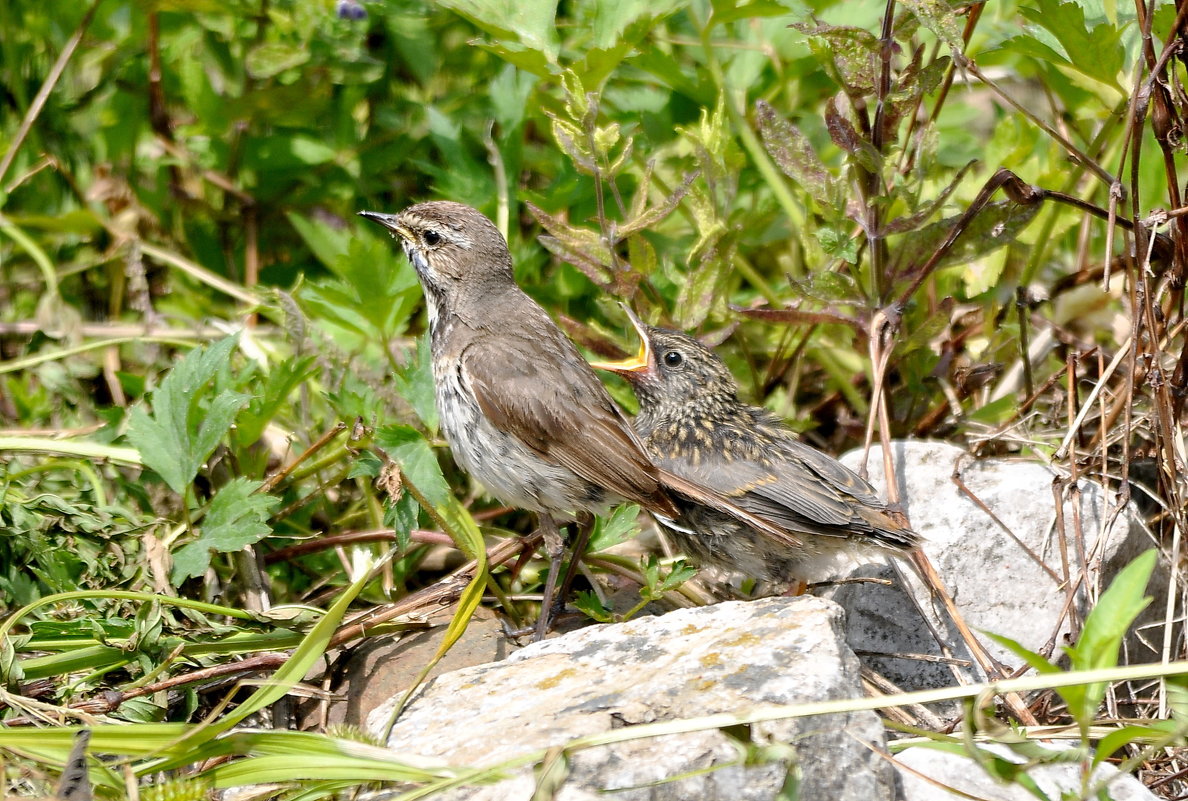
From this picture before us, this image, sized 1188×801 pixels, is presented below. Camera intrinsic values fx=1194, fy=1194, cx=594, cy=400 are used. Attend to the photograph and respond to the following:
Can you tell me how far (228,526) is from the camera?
417 centimetres

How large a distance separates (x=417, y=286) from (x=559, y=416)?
1125mm

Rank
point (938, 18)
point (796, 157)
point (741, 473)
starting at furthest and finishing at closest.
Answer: point (796, 157)
point (741, 473)
point (938, 18)

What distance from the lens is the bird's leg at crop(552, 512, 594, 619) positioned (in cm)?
450

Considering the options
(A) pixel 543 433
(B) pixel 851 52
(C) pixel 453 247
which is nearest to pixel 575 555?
(A) pixel 543 433

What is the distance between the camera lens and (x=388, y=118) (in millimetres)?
6230

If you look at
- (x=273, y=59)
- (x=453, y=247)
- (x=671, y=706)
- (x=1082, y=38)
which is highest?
(x=1082, y=38)

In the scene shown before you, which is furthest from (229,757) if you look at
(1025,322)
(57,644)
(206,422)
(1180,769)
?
(1025,322)

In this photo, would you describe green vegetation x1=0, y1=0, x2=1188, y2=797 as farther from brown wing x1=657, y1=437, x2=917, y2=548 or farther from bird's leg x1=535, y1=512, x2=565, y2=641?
brown wing x1=657, y1=437, x2=917, y2=548

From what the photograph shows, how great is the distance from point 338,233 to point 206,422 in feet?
5.92

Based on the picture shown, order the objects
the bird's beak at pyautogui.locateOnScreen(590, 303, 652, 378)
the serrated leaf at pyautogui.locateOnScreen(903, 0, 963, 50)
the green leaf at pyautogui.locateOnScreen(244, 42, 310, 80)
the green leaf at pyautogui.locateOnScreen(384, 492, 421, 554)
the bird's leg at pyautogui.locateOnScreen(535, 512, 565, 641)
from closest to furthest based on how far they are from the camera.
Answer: the serrated leaf at pyautogui.locateOnScreen(903, 0, 963, 50)
the green leaf at pyautogui.locateOnScreen(384, 492, 421, 554)
the bird's leg at pyautogui.locateOnScreen(535, 512, 565, 641)
the bird's beak at pyautogui.locateOnScreen(590, 303, 652, 378)
the green leaf at pyautogui.locateOnScreen(244, 42, 310, 80)

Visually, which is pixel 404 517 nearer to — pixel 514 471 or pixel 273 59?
pixel 514 471

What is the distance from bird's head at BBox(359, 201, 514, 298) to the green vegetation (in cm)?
20

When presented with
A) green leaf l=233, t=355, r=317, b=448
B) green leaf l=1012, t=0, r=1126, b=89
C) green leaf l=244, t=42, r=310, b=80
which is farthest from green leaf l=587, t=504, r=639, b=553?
green leaf l=244, t=42, r=310, b=80

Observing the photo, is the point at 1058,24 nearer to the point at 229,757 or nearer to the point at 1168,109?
the point at 1168,109
